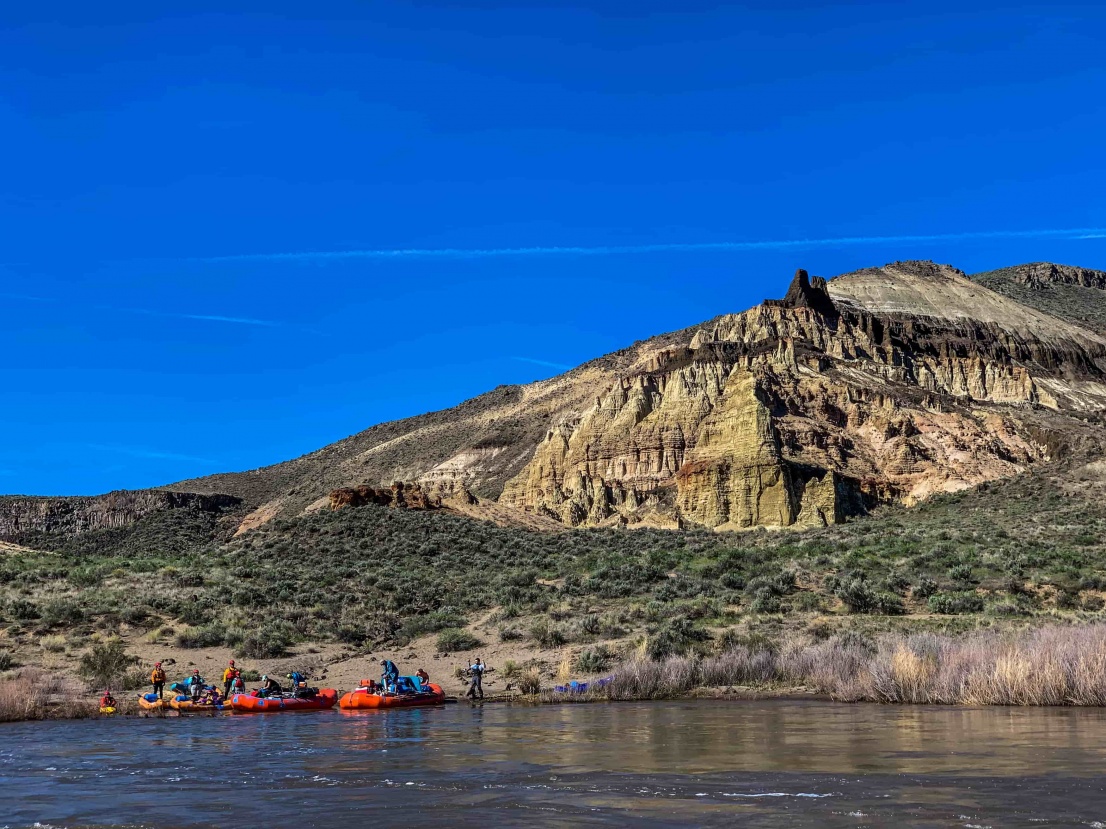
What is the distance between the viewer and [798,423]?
82.8 metres

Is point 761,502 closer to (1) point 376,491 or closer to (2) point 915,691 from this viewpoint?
(1) point 376,491

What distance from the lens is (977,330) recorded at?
129m

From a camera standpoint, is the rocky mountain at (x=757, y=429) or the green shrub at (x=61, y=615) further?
the rocky mountain at (x=757, y=429)

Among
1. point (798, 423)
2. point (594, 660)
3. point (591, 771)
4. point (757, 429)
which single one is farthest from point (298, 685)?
point (798, 423)

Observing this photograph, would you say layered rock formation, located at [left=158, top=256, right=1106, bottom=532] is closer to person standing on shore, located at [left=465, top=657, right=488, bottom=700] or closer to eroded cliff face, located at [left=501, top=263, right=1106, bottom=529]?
eroded cliff face, located at [left=501, top=263, right=1106, bottom=529]

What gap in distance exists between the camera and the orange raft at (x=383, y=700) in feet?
76.6

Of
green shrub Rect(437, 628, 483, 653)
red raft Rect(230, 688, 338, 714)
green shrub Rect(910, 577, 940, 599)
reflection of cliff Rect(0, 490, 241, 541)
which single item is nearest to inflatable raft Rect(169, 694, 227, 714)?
red raft Rect(230, 688, 338, 714)

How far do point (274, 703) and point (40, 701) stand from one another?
5.21 meters

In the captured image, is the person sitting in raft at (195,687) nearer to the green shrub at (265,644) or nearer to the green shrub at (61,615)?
the green shrub at (265,644)

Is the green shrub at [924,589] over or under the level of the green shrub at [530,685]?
over

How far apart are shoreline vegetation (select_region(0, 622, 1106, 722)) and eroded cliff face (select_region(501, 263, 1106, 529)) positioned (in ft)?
158

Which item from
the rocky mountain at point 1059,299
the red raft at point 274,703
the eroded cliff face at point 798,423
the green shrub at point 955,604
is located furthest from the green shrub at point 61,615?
the rocky mountain at point 1059,299

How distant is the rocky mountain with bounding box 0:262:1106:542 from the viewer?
7619cm

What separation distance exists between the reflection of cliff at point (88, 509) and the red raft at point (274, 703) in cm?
9227
